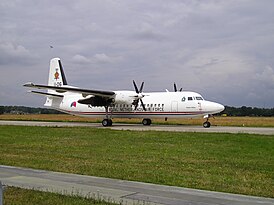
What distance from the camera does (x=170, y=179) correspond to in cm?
851

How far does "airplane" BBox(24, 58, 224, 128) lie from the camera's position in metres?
33.2

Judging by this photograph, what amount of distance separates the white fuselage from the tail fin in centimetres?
331

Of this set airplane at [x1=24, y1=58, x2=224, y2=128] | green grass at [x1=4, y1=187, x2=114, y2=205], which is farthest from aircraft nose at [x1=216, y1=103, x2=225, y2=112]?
green grass at [x1=4, y1=187, x2=114, y2=205]

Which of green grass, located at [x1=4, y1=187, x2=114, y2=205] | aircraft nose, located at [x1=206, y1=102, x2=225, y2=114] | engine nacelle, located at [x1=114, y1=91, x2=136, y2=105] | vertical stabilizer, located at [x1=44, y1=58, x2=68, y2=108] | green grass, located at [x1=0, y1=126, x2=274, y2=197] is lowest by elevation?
green grass, located at [x1=4, y1=187, x2=114, y2=205]

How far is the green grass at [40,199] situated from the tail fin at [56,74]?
38.4m

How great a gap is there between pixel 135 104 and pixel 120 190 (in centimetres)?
2920

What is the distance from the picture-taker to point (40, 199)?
642 cm

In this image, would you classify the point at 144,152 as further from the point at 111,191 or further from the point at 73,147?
the point at 111,191


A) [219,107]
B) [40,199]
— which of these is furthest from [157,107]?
[40,199]

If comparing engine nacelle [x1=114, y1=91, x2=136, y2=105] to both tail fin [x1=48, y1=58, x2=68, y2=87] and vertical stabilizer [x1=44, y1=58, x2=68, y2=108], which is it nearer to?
vertical stabilizer [x1=44, y1=58, x2=68, y2=108]

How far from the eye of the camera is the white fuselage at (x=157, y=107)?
108 feet

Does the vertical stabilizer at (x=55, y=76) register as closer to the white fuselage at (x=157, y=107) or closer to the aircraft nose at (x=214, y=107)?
the white fuselage at (x=157, y=107)

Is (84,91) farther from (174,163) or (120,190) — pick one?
(120,190)

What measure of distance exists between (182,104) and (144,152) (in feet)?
67.0
